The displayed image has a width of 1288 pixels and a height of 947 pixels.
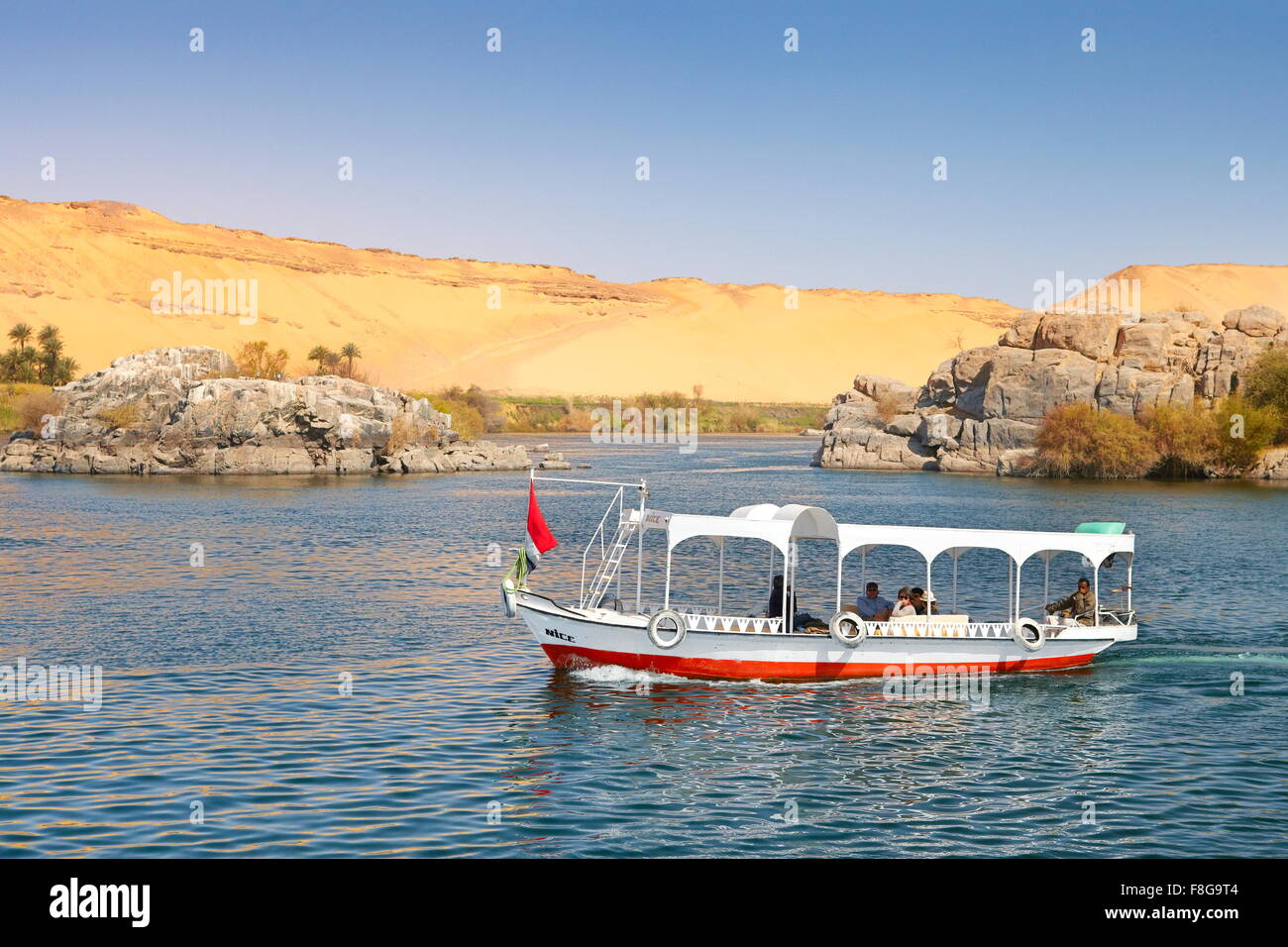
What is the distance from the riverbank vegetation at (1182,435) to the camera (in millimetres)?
85812

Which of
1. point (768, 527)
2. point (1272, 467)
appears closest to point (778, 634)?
point (768, 527)

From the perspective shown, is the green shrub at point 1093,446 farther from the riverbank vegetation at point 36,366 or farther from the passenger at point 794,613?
the riverbank vegetation at point 36,366

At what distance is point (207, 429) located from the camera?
294 feet

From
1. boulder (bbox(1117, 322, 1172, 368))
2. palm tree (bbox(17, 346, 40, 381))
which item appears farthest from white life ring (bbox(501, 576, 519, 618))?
palm tree (bbox(17, 346, 40, 381))

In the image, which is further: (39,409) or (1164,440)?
(39,409)

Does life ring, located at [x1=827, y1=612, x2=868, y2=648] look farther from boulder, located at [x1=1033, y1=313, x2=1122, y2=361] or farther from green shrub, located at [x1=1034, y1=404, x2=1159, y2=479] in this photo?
boulder, located at [x1=1033, y1=313, x2=1122, y2=361]

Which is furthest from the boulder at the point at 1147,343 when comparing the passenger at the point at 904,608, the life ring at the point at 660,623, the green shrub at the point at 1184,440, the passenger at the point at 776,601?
the life ring at the point at 660,623

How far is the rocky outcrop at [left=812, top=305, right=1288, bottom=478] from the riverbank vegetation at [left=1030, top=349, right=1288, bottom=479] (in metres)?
1.93

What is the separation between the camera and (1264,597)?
36312 mm

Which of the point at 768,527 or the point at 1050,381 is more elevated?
the point at 1050,381

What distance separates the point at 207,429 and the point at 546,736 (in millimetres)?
76084

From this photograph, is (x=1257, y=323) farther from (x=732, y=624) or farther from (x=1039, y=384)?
(x=732, y=624)
